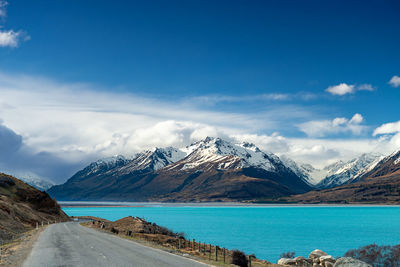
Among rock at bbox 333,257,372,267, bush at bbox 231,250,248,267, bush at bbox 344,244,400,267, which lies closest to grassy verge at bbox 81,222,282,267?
bush at bbox 231,250,248,267

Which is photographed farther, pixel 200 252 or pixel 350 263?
pixel 200 252

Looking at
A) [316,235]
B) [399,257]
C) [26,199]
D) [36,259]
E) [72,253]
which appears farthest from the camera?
[26,199]

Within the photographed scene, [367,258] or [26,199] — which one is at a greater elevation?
[26,199]

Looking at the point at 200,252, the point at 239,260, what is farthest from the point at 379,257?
the point at 200,252

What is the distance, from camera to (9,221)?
254 feet

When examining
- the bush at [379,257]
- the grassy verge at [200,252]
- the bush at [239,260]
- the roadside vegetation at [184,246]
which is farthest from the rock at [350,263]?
the bush at [379,257]

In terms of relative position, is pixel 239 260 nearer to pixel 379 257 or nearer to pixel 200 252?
pixel 200 252

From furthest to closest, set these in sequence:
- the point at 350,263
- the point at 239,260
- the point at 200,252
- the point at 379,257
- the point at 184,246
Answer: the point at 184,246
the point at 379,257
the point at 200,252
the point at 239,260
the point at 350,263

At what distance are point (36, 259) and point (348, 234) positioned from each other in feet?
354

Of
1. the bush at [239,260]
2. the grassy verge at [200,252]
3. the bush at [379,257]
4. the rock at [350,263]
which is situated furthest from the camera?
the bush at [379,257]

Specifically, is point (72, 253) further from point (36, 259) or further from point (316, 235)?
point (316, 235)

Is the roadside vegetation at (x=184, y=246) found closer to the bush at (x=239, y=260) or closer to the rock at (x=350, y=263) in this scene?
the bush at (x=239, y=260)

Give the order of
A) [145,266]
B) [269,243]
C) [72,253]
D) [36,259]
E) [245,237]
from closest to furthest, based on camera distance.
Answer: [145,266] < [36,259] < [72,253] < [269,243] < [245,237]

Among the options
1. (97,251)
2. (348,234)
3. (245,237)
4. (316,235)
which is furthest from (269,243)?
(97,251)
